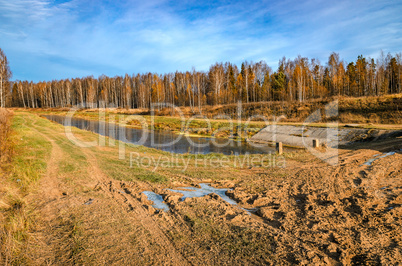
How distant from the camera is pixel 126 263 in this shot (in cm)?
431

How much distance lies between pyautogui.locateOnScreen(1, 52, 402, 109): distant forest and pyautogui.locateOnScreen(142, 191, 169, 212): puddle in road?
4125 centimetres

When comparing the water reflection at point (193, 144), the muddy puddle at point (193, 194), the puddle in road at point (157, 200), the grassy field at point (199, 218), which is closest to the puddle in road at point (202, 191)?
the muddy puddle at point (193, 194)

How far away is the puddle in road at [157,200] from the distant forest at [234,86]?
41254 millimetres

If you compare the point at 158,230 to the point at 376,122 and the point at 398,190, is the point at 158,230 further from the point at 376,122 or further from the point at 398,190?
the point at 376,122

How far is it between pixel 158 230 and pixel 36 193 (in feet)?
16.2

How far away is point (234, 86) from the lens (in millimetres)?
69562

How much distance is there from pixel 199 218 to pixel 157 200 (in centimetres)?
200

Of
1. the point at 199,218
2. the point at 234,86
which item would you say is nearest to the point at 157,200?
the point at 199,218

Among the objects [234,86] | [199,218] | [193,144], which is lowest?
[193,144]

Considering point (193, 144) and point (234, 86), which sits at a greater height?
point (234, 86)

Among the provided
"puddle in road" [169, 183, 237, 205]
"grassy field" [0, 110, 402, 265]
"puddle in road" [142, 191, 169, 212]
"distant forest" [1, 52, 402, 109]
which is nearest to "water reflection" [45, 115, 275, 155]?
"puddle in road" [169, 183, 237, 205]

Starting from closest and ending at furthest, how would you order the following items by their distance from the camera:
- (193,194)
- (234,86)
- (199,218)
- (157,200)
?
(199,218) → (157,200) → (193,194) → (234,86)

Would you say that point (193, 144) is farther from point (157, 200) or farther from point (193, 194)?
point (157, 200)

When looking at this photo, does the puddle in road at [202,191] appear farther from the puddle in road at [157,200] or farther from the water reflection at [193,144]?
the water reflection at [193,144]
